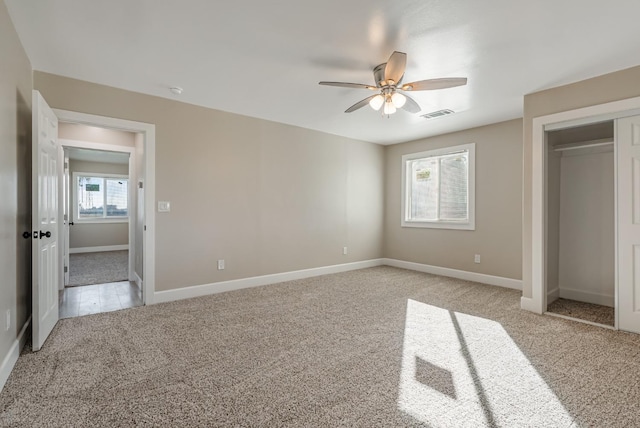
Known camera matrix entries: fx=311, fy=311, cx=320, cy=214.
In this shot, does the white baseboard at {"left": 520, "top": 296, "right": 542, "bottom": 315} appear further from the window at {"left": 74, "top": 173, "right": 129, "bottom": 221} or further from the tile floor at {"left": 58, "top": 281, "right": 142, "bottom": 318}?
the window at {"left": 74, "top": 173, "right": 129, "bottom": 221}

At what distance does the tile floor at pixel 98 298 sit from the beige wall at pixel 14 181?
75 cm

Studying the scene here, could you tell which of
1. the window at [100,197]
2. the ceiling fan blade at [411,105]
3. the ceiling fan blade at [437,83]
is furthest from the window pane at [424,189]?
the window at [100,197]

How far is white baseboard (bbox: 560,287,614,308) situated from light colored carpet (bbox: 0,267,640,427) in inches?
41.9

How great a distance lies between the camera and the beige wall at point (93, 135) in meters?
4.63

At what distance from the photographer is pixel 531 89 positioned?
3506 mm

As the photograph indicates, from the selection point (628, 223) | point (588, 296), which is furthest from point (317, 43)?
point (588, 296)

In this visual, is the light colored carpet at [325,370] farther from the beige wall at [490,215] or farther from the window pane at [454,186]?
the window pane at [454,186]

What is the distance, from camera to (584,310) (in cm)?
365

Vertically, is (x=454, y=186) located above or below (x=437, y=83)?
below

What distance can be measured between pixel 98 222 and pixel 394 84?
29.0 feet

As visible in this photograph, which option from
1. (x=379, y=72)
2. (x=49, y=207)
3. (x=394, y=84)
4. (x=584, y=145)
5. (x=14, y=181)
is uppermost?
(x=379, y=72)

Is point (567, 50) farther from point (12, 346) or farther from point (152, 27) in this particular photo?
point (12, 346)

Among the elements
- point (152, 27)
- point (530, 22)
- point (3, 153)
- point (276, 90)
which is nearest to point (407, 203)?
point (276, 90)

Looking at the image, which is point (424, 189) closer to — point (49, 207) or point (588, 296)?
point (588, 296)
